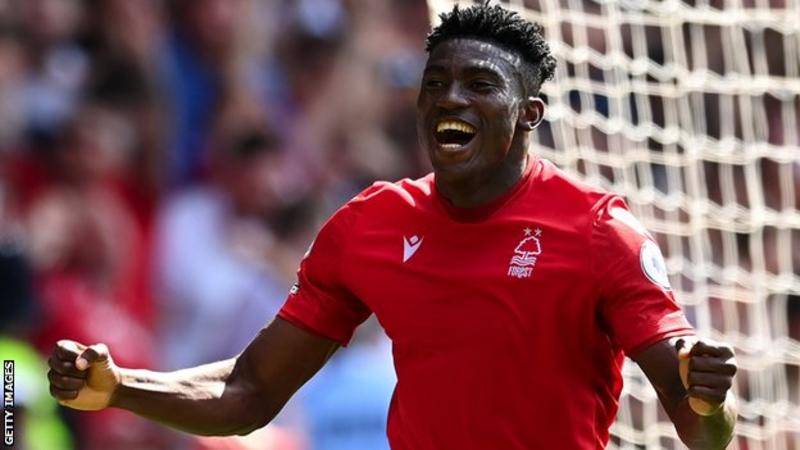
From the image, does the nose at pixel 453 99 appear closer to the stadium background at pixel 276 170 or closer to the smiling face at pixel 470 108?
the smiling face at pixel 470 108

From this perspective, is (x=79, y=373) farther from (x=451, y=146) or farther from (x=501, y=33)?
(x=501, y=33)

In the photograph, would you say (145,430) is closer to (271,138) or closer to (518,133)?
(271,138)

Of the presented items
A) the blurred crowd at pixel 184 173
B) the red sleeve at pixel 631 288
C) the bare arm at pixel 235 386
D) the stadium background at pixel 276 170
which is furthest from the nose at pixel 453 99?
the blurred crowd at pixel 184 173

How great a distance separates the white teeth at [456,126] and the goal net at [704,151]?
7.11ft

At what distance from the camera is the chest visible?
3.42m

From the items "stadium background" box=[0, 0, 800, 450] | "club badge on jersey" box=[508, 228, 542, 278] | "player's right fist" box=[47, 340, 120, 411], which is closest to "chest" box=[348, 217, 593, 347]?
"club badge on jersey" box=[508, 228, 542, 278]

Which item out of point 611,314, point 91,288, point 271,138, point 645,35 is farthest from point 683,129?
point 611,314

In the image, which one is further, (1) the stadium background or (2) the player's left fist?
(1) the stadium background

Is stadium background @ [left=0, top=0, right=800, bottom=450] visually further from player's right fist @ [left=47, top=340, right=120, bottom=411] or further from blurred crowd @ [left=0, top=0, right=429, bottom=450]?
player's right fist @ [left=47, top=340, right=120, bottom=411]

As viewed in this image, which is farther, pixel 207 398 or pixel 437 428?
pixel 207 398

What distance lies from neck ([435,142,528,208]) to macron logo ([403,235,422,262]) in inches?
4.6

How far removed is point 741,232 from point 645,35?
822 mm

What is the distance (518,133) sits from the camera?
11.9 feet

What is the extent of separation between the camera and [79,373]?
344cm
